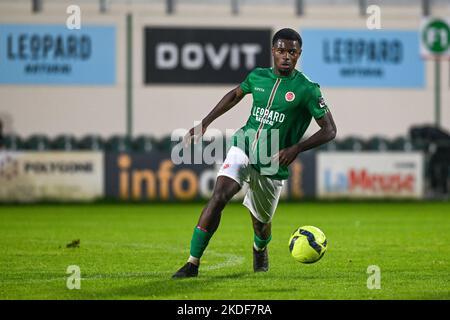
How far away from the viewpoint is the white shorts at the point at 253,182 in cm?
943

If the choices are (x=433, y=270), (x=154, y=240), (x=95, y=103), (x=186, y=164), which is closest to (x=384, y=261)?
(x=433, y=270)

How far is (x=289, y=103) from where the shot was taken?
31.2 feet

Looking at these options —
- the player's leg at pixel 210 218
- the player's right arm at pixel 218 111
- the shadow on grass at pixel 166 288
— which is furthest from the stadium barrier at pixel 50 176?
the player's leg at pixel 210 218

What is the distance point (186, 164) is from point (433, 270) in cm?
1446

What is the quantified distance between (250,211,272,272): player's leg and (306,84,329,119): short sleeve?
128 cm

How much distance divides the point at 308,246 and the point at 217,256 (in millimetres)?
2189

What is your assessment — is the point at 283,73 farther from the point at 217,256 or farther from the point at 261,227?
the point at 217,256

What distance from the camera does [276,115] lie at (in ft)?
31.4

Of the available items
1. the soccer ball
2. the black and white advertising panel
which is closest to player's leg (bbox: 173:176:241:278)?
→ the soccer ball

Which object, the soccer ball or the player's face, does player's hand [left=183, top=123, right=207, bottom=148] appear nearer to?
the player's face

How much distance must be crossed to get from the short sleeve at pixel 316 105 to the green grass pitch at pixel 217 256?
1.57 metres

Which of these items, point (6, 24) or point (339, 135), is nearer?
point (6, 24)

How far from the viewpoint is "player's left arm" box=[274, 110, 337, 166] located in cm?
920
